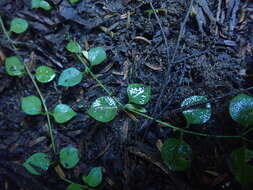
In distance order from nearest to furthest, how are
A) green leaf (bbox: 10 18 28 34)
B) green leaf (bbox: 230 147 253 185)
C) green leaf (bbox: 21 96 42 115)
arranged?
1. green leaf (bbox: 230 147 253 185)
2. green leaf (bbox: 21 96 42 115)
3. green leaf (bbox: 10 18 28 34)

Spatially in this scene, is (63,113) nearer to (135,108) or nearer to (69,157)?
(69,157)

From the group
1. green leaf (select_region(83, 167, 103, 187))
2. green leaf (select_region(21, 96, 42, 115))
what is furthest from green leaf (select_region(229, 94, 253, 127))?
green leaf (select_region(21, 96, 42, 115))

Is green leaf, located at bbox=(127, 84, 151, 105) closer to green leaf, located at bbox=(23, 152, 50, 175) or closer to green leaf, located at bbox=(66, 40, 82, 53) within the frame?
green leaf, located at bbox=(66, 40, 82, 53)

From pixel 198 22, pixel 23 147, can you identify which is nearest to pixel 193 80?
pixel 198 22

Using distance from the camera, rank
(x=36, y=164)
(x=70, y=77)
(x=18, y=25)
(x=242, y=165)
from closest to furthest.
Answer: (x=242, y=165) < (x=36, y=164) < (x=70, y=77) < (x=18, y=25)

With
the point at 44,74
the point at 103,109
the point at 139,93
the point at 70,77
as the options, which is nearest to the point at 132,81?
the point at 139,93

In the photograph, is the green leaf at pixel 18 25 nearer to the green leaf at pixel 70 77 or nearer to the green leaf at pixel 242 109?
the green leaf at pixel 70 77
